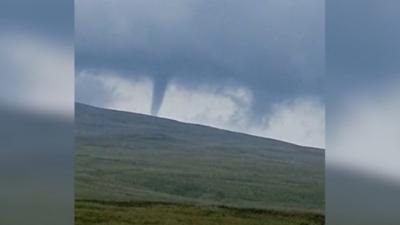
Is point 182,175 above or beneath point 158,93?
beneath

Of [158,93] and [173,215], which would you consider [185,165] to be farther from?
[158,93]

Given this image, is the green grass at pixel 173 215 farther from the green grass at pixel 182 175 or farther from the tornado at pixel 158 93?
the tornado at pixel 158 93

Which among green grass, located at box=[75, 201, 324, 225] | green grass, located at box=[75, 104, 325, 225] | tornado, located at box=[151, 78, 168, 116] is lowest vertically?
green grass, located at box=[75, 201, 324, 225]

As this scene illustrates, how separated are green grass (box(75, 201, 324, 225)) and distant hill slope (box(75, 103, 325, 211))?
0.12ft

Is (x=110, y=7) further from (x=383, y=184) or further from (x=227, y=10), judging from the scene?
(x=383, y=184)

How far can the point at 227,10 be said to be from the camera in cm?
365

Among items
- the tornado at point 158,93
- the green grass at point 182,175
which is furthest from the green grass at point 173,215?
the tornado at point 158,93

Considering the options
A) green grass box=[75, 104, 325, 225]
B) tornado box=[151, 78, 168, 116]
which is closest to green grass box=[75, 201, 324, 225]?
green grass box=[75, 104, 325, 225]

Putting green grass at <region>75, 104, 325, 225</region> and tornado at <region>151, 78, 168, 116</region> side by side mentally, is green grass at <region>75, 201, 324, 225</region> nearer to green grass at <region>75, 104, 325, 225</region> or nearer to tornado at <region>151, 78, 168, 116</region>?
green grass at <region>75, 104, 325, 225</region>

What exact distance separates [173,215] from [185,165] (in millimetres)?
276

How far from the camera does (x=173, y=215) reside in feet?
12.1

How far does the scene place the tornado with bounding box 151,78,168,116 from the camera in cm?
370

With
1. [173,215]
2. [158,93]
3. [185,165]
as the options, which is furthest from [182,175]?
[158,93]

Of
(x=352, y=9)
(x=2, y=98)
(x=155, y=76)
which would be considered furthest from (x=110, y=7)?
(x=352, y=9)
